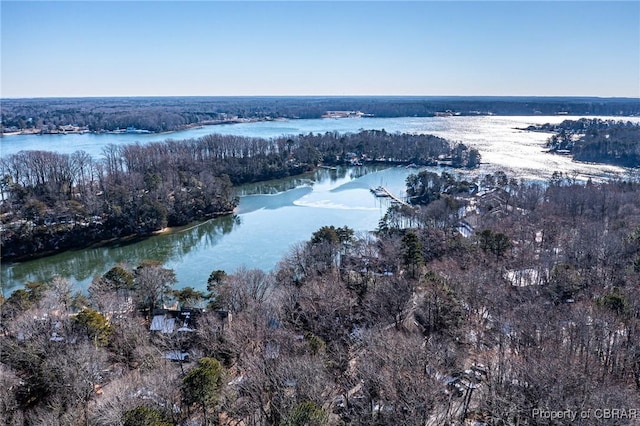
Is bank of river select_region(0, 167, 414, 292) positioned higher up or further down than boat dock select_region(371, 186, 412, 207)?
further down

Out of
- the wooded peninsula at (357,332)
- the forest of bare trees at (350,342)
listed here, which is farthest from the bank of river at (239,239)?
the forest of bare trees at (350,342)

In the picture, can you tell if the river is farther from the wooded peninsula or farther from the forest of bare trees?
the forest of bare trees

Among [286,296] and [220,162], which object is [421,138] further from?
[286,296]

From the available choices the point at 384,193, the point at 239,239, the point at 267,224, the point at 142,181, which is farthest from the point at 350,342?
the point at 142,181

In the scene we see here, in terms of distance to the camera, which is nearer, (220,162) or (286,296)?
(286,296)

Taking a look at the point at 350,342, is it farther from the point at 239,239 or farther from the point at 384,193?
the point at 384,193

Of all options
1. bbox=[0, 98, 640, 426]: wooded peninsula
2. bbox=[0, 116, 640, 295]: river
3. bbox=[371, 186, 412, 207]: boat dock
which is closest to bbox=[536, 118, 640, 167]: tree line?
bbox=[0, 116, 640, 295]: river

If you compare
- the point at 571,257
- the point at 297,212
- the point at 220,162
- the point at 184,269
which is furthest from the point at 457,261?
the point at 220,162
